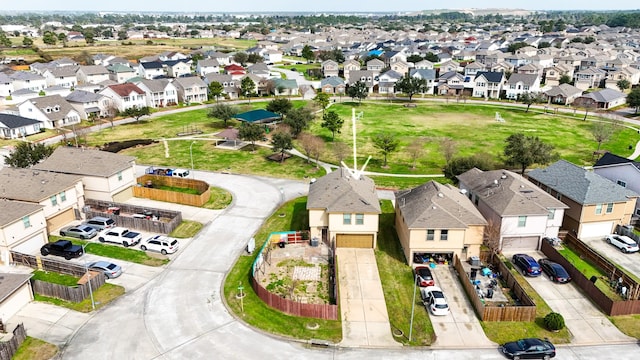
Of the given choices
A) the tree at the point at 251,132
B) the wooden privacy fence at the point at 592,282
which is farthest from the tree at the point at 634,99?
the tree at the point at 251,132

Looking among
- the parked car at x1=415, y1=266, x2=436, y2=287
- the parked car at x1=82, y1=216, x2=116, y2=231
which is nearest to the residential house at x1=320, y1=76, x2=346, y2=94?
the parked car at x1=82, y1=216, x2=116, y2=231

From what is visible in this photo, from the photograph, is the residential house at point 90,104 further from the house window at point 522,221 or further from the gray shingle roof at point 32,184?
the house window at point 522,221

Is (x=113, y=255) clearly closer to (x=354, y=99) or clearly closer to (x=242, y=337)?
(x=242, y=337)

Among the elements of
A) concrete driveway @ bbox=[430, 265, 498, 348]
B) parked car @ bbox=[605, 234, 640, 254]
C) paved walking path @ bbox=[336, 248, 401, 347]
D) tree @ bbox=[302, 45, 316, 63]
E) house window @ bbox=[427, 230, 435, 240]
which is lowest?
concrete driveway @ bbox=[430, 265, 498, 348]

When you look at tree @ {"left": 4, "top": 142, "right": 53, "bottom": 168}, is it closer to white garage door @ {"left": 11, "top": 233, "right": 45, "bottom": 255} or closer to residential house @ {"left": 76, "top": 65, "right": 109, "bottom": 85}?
white garage door @ {"left": 11, "top": 233, "right": 45, "bottom": 255}

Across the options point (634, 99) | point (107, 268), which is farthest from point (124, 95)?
point (634, 99)

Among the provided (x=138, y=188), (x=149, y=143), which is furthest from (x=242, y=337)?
(x=149, y=143)

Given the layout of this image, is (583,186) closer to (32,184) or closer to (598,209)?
(598,209)
